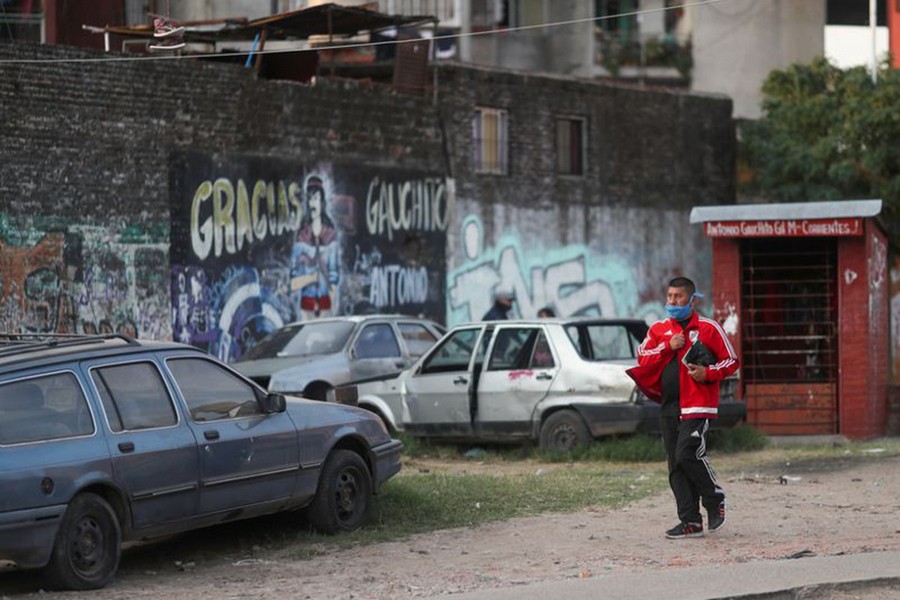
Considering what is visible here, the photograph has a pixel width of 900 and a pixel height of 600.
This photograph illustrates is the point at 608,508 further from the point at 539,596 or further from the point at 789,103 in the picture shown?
the point at 789,103

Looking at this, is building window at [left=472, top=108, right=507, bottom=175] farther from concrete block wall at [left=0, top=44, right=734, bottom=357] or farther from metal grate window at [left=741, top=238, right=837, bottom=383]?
metal grate window at [left=741, top=238, right=837, bottom=383]

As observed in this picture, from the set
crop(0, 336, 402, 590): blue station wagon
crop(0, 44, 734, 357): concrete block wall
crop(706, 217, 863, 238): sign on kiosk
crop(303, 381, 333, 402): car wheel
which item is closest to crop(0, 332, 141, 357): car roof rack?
crop(0, 336, 402, 590): blue station wagon

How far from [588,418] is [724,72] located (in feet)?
88.2

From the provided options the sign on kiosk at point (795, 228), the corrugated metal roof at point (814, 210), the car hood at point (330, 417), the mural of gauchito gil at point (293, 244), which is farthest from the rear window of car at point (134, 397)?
the mural of gauchito gil at point (293, 244)

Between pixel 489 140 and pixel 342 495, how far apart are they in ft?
56.4

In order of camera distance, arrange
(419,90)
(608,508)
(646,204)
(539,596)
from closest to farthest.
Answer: (539,596), (608,508), (419,90), (646,204)

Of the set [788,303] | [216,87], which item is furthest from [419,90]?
[788,303]

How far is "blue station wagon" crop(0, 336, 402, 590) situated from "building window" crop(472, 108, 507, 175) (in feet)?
54.3

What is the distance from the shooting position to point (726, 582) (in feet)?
29.7

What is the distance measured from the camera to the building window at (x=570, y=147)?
1167 inches

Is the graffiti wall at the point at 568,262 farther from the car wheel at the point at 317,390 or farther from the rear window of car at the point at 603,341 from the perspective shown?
the rear window of car at the point at 603,341

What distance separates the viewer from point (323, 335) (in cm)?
1970

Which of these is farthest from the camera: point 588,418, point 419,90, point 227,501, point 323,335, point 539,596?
point 419,90

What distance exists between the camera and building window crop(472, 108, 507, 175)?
1100 inches
